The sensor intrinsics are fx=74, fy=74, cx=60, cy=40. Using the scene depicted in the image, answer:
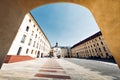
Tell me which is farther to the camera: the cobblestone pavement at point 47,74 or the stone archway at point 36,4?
the cobblestone pavement at point 47,74

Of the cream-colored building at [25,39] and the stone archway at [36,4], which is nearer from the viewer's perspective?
the stone archway at [36,4]

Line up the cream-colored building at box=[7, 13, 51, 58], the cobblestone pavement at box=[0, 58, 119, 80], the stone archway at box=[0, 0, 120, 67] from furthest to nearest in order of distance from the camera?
the cream-colored building at box=[7, 13, 51, 58] → the cobblestone pavement at box=[0, 58, 119, 80] → the stone archway at box=[0, 0, 120, 67]

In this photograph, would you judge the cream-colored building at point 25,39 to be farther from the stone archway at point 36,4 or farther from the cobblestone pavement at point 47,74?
the stone archway at point 36,4

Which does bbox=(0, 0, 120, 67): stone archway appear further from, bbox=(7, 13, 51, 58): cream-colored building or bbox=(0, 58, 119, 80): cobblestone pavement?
bbox=(7, 13, 51, 58): cream-colored building

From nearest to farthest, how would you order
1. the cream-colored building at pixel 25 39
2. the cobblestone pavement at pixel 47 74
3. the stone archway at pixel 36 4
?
1. the stone archway at pixel 36 4
2. the cobblestone pavement at pixel 47 74
3. the cream-colored building at pixel 25 39

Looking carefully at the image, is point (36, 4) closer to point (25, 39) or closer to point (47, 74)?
point (47, 74)

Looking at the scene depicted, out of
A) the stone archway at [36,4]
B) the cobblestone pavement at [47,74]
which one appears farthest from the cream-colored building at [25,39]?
the stone archway at [36,4]

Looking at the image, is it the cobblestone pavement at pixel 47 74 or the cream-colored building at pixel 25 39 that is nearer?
the cobblestone pavement at pixel 47 74

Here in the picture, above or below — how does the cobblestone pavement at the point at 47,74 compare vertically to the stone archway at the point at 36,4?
below

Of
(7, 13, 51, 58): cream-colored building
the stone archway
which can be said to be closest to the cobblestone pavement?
the stone archway

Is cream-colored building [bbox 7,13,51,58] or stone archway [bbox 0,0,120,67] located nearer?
stone archway [bbox 0,0,120,67]

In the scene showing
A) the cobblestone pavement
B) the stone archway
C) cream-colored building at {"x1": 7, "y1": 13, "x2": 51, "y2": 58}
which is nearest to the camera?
the stone archway

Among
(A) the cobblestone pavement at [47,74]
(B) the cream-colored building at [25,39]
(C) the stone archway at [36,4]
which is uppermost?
(B) the cream-colored building at [25,39]

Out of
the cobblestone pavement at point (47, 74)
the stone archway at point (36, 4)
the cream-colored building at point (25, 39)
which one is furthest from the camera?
the cream-colored building at point (25, 39)
